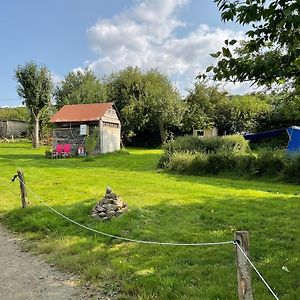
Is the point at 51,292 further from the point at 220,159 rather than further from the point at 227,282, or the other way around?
the point at 220,159

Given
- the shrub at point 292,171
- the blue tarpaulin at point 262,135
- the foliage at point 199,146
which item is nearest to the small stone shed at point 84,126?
the foliage at point 199,146

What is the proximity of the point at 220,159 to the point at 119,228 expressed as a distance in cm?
1170

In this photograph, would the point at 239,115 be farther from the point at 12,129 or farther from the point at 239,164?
the point at 12,129

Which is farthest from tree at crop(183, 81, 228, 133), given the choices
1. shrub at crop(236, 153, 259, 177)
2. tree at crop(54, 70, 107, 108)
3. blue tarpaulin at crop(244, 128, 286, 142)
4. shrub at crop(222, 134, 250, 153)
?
shrub at crop(236, 153, 259, 177)

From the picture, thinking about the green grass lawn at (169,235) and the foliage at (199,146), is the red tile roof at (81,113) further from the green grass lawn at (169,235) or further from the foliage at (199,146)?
the green grass lawn at (169,235)

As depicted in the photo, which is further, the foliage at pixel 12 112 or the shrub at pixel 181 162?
the foliage at pixel 12 112

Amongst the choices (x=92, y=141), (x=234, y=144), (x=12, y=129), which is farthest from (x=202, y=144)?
(x=12, y=129)

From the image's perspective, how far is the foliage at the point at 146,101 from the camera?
40.8 metres

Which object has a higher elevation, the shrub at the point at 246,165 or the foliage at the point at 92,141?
the foliage at the point at 92,141

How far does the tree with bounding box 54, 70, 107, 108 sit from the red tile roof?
12.1 meters

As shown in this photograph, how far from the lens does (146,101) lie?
42188 mm

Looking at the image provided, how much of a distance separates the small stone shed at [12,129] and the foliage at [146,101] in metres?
20.6

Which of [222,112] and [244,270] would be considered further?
[222,112]

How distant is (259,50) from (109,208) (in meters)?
4.97
